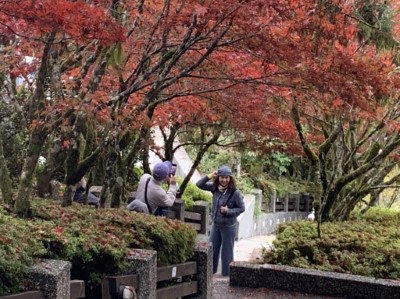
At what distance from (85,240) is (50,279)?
3.24 ft

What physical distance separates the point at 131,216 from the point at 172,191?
5.39 ft

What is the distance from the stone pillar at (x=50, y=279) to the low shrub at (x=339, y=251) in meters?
4.73

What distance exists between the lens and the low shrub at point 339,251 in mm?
8039

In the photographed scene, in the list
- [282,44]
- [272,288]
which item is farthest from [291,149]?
[282,44]

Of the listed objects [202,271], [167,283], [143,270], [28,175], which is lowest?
[167,283]

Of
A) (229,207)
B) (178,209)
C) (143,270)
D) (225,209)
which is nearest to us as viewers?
(143,270)

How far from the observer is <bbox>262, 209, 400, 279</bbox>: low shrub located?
804 cm

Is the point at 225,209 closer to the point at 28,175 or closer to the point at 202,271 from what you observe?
the point at 202,271

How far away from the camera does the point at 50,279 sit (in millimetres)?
4016

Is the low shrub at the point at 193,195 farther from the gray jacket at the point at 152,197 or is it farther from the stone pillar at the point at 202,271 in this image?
the stone pillar at the point at 202,271

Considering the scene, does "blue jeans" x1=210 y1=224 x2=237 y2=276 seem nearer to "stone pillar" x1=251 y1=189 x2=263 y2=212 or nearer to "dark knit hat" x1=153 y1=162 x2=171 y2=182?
"dark knit hat" x1=153 y1=162 x2=171 y2=182

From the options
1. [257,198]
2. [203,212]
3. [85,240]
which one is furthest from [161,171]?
[257,198]

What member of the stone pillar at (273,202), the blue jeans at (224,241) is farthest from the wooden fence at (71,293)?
the stone pillar at (273,202)

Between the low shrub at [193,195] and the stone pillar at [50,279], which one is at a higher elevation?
the low shrub at [193,195]
